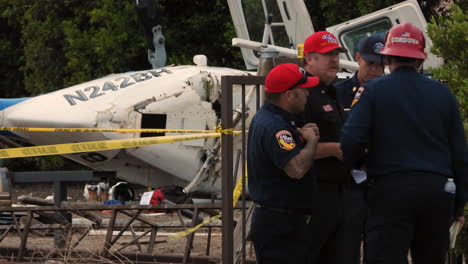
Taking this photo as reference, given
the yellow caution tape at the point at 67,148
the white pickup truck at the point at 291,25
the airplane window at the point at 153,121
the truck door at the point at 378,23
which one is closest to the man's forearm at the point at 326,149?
the yellow caution tape at the point at 67,148

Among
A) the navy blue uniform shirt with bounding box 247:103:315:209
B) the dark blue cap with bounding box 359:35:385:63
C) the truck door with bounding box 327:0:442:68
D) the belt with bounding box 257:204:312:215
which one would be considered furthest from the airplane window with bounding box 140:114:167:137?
the belt with bounding box 257:204:312:215

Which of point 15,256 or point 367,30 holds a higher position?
point 367,30

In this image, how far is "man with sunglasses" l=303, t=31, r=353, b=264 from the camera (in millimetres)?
5336

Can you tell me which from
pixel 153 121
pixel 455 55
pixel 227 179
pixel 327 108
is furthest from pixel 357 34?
pixel 327 108

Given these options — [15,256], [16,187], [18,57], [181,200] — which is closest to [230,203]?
[15,256]

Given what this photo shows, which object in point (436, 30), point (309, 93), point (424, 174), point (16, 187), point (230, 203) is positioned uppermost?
point (436, 30)

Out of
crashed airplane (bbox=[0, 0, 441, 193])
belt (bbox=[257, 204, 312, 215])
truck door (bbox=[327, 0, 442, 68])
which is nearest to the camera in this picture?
belt (bbox=[257, 204, 312, 215])

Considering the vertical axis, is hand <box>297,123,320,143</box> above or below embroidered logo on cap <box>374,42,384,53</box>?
below

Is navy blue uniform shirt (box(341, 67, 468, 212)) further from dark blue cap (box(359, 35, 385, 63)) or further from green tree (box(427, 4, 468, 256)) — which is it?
green tree (box(427, 4, 468, 256))

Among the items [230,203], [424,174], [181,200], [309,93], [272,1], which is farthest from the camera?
[272,1]

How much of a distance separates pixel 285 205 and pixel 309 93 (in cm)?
85

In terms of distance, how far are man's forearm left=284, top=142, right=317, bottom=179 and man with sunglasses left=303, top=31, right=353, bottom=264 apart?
0.11 m

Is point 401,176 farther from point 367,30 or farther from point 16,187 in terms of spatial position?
point 16,187

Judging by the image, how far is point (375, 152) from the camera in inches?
190
